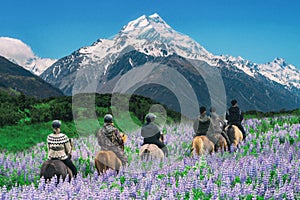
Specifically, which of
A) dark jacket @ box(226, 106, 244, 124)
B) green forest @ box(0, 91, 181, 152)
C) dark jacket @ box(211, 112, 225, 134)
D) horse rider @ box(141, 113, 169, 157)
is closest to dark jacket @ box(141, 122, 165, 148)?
horse rider @ box(141, 113, 169, 157)

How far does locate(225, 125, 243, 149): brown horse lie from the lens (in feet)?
53.7

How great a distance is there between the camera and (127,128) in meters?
25.0

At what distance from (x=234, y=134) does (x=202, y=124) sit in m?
1.98

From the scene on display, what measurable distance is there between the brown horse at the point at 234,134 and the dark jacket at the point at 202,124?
1703 millimetres

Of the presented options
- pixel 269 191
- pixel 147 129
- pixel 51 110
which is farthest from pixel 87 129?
pixel 269 191

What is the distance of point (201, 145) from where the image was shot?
14688mm

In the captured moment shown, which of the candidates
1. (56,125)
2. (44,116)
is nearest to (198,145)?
(56,125)

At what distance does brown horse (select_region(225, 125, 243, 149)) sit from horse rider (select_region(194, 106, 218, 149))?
1.29 metres

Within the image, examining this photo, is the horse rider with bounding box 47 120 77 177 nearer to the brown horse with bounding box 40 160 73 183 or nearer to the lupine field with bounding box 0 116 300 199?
the brown horse with bounding box 40 160 73 183

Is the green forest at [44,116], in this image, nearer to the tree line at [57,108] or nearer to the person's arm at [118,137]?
the tree line at [57,108]

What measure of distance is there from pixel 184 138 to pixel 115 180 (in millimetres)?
9094

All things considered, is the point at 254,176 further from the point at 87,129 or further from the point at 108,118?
the point at 87,129

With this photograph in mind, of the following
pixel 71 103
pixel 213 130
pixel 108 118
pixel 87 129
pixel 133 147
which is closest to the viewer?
pixel 108 118

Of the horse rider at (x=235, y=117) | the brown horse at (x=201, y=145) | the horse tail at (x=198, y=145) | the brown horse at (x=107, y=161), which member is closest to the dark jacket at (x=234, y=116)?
the horse rider at (x=235, y=117)
